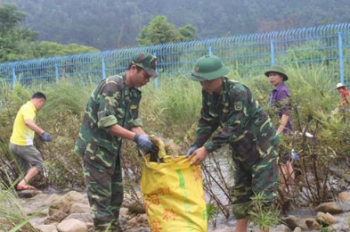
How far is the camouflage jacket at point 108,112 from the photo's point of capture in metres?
4.94

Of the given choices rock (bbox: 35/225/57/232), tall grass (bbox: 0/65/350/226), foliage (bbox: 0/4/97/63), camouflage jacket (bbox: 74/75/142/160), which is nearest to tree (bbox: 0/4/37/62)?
foliage (bbox: 0/4/97/63)

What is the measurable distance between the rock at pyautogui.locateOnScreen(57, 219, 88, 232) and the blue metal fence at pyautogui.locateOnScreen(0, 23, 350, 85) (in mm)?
7235

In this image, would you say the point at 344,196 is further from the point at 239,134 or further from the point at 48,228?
the point at 48,228

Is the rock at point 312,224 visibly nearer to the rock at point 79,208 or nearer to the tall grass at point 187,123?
the tall grass at point 187,123

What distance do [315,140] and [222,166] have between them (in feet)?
3.14

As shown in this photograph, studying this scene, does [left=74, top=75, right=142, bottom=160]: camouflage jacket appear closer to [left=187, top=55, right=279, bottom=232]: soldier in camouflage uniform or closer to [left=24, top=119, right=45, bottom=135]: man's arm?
[left=187, top=55, right=279, bottom=232]: soldier in camouflage uniform

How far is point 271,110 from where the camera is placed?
574 cm

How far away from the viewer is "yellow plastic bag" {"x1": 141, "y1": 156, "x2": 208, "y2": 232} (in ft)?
15.1

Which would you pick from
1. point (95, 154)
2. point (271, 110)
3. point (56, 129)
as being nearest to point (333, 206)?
point (271, 110)

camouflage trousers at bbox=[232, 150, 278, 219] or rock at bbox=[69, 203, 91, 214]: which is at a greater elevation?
camouflage trousers at bbox=[232, 150, 278, 219]

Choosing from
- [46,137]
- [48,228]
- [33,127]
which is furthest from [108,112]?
[33,127]

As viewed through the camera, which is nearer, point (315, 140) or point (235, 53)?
point (315, 140)

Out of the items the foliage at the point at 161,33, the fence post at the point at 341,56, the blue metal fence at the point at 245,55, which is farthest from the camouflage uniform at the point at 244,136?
the foliage at the point at 161,33

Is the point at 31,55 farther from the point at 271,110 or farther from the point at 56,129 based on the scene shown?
the point at 271,110
